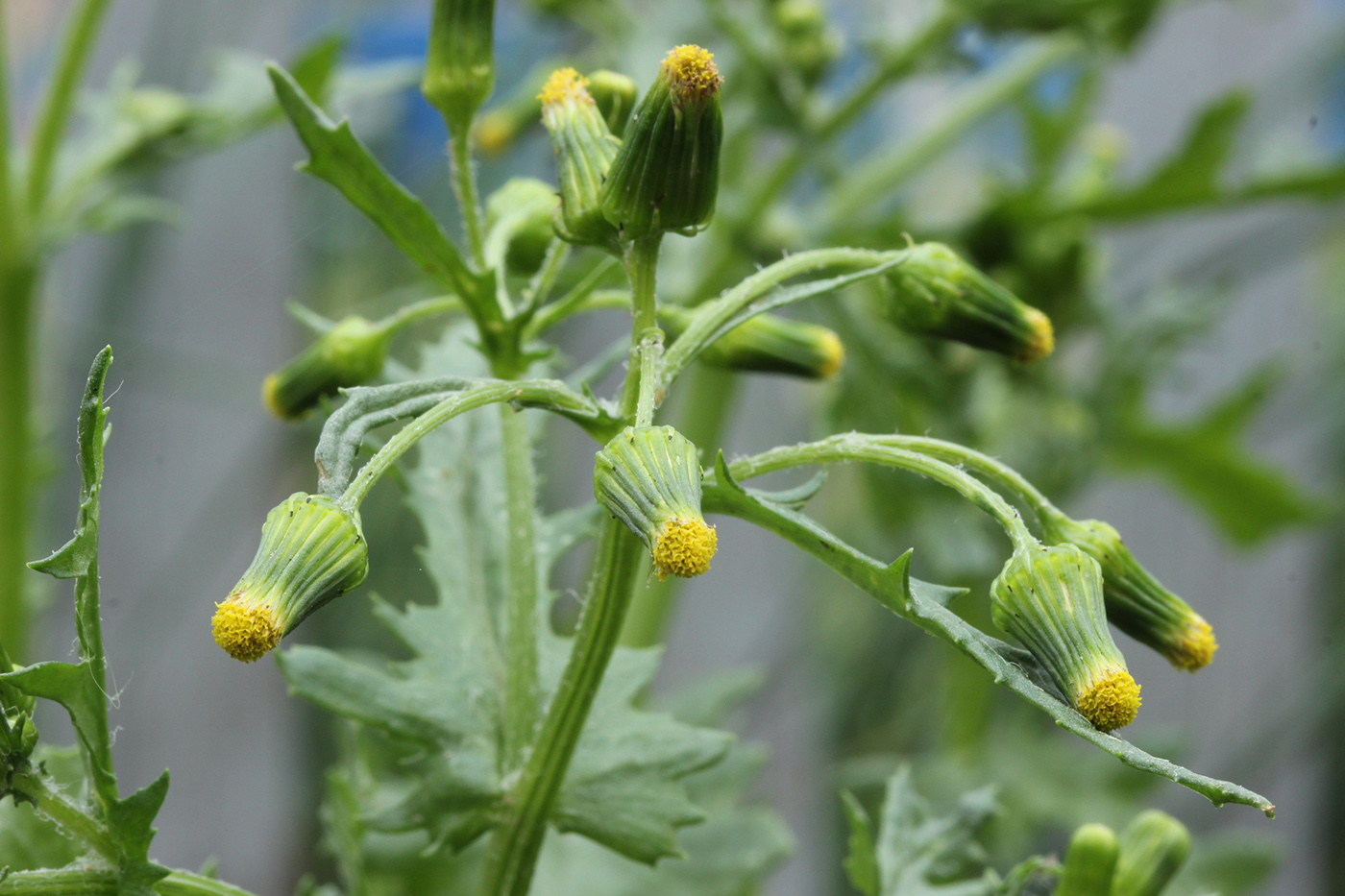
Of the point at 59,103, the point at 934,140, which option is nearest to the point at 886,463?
the point at 59,103

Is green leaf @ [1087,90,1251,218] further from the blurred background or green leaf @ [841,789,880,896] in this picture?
green leaf @ [841,789,880,896]

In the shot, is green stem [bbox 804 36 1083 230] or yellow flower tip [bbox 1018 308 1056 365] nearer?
yellow flower tip [bbox 1018 308 1056 365]

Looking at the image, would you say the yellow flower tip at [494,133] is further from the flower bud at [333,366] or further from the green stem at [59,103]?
the flower bud at [333,366]

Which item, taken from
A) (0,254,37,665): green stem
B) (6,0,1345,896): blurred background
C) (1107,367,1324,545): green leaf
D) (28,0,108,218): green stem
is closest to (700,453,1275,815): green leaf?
(0,254,37,665): green stem

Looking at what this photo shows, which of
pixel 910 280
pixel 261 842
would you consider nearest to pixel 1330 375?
pixel 910 280

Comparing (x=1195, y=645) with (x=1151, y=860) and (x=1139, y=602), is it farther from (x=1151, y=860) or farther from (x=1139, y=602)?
(x=1151, y=860)

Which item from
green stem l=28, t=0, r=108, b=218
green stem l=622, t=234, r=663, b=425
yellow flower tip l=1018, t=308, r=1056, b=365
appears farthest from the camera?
green stem l=28, t=0, r=108, b=218

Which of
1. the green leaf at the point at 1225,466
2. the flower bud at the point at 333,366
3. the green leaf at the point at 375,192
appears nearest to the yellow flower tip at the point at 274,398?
the flower bud at the point at 333,366

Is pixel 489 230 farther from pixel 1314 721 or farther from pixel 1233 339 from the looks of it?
pixel 1233 339
